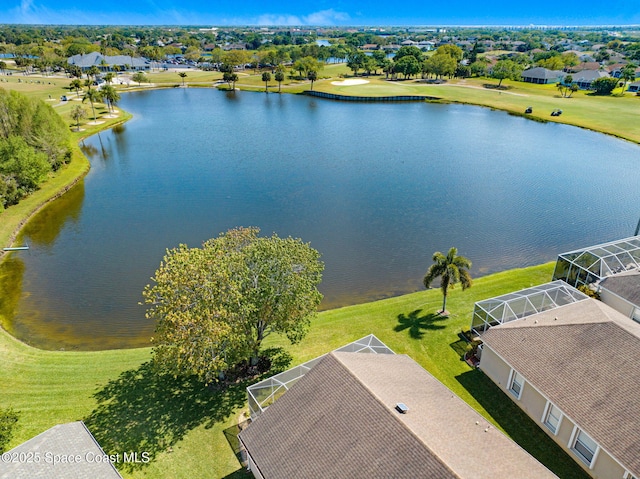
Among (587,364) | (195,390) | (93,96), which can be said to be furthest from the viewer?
(93,96)

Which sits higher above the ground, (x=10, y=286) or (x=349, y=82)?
(x=349, y=82)

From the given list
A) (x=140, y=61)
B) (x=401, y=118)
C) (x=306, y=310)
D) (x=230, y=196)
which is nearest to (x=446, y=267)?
(x=306, y=310)

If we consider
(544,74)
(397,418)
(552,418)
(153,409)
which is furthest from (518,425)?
(544,74)

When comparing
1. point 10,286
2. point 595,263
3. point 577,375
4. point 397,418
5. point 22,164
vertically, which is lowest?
point 10,286

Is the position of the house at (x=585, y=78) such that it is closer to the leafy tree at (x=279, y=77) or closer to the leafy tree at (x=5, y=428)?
the leafy tree at (x=279, y=77)

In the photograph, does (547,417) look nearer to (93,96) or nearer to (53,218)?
(53,218)

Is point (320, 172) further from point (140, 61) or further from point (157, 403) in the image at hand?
point (140, 61)
